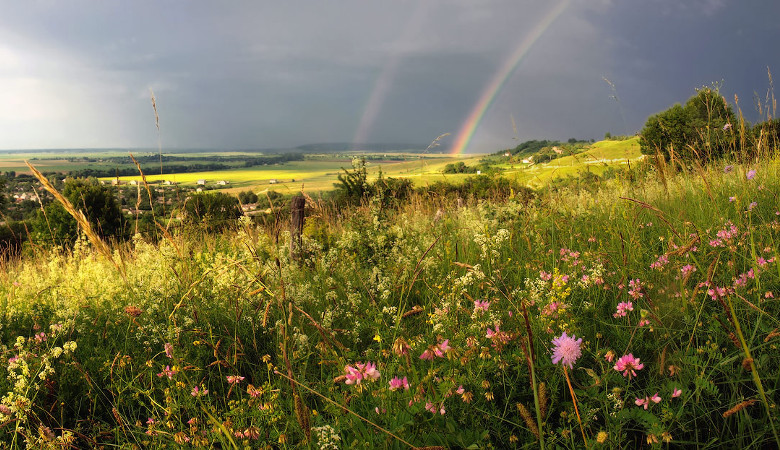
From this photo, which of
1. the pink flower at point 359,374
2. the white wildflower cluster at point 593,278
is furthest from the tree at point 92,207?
the pink flower at point 359,374

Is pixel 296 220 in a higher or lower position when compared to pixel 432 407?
higher

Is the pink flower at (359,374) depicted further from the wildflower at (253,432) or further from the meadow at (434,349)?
the wildflower at (253,432)

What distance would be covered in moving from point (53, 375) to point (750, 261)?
4.04 metres

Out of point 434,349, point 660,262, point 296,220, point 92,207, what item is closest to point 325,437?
point 434,349

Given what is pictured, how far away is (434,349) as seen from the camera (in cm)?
141

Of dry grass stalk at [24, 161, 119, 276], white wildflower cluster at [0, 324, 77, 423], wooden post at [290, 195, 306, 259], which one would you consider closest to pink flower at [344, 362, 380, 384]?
white wildflower cluster at [0, 324, 77, 423]

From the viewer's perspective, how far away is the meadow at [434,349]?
149cm

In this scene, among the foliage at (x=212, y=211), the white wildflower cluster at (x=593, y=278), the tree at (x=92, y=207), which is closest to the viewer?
the white wildflower cluster at (x=593, y=278)

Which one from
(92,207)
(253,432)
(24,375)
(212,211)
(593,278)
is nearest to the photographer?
(253,432)

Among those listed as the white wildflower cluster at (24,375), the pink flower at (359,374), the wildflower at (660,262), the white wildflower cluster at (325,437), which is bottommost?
the white wildflower cluster at (24,375)

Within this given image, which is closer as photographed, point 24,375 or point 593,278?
point 24,375

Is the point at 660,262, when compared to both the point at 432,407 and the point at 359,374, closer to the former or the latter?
the point at 432,407

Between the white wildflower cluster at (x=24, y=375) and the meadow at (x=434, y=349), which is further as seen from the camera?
the white wildflower cluster at (x=24, y=375)

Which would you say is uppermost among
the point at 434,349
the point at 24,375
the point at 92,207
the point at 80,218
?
the point at 80,218
